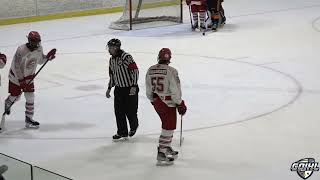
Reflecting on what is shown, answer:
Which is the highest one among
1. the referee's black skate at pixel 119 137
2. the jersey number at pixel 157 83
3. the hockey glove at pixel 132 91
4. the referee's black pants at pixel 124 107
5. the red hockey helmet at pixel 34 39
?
the red hockey helmet at pixel 34 39

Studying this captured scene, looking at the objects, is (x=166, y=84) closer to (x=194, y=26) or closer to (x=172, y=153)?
(x=172, y=153)

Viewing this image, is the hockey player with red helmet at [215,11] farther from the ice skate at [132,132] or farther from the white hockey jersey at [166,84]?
the white hockey jersey at [166,84]

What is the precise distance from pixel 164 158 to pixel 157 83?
0.61 m

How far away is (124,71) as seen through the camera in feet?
20.9

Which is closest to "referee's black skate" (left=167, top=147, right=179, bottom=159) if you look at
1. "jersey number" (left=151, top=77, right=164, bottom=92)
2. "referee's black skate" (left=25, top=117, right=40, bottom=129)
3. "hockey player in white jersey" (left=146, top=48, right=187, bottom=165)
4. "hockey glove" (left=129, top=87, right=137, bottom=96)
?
"hockey player in white jersey" (left=146, top=48, right=187, bottom=165)

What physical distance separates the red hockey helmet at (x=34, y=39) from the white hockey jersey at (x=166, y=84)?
1445mm

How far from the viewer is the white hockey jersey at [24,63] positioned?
22.4ft

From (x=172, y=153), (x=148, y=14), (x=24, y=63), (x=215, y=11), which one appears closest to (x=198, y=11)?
(x=215, y=11)

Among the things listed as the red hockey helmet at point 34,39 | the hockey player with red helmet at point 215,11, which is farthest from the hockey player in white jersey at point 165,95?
the hockey player with red helmet at point 215,11

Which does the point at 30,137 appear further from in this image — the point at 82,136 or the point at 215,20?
the point at 215,20

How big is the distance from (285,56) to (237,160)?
493 cm

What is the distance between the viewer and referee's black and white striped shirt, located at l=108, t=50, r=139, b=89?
6344mm

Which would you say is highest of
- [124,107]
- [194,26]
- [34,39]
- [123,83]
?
[34,39]

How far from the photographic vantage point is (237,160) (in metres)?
5.99
